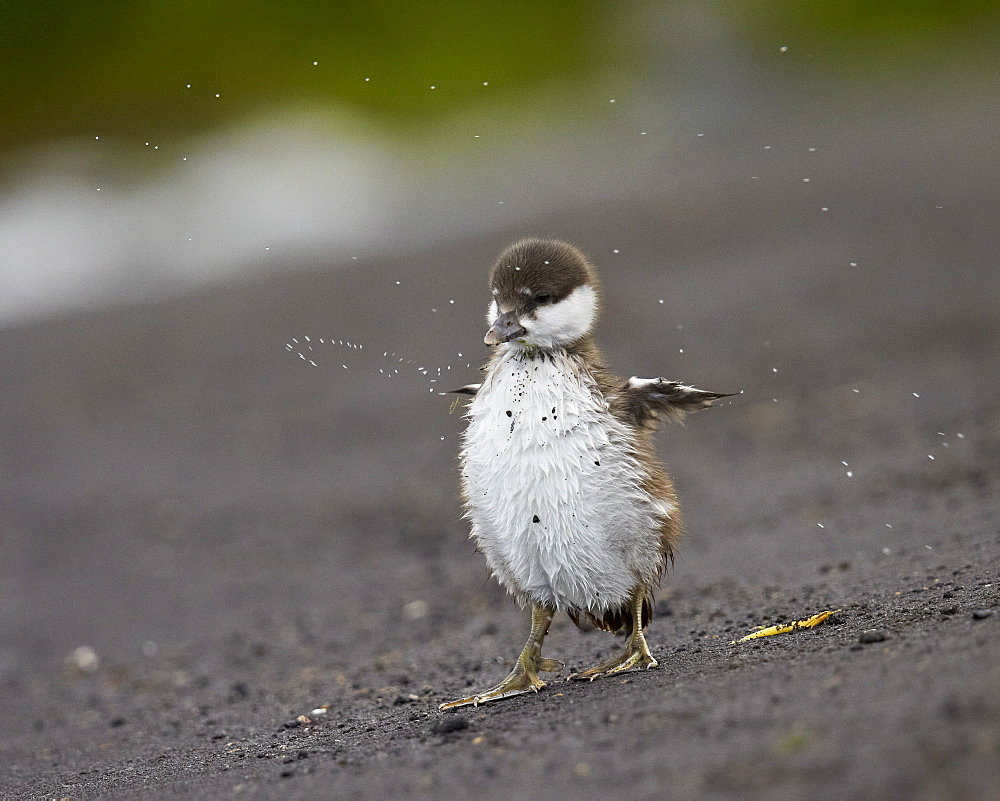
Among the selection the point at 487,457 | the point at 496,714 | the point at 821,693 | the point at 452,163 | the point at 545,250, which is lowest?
the point at 496,714

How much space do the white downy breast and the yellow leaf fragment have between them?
73 cm

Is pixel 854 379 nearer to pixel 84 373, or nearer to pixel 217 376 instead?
pixel 217 376

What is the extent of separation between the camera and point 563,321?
5.80 metres

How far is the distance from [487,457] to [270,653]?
14.7 ft

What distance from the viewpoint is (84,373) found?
714 inches

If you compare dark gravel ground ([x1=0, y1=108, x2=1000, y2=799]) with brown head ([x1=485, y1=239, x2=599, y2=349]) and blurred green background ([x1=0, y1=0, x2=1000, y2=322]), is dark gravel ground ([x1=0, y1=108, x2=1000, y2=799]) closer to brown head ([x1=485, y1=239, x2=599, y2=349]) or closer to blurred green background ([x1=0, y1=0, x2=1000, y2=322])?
brown head ([x1=485, y1=239, x2=599, y2=349])

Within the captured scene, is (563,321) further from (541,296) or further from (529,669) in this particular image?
(529,669)

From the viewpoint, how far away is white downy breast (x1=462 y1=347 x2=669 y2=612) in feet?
18.2

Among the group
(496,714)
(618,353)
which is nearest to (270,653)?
(496,714)

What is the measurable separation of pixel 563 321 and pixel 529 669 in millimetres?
1753

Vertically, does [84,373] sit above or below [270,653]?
above

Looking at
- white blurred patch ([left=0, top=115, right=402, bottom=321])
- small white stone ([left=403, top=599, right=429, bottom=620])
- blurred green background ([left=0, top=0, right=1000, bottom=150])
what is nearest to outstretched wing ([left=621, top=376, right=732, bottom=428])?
small white stone ([left=403, top=599, right=429, bottom=620])

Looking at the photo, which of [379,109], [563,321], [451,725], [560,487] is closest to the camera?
[451,725]

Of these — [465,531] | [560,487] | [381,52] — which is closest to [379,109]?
[381,52]
